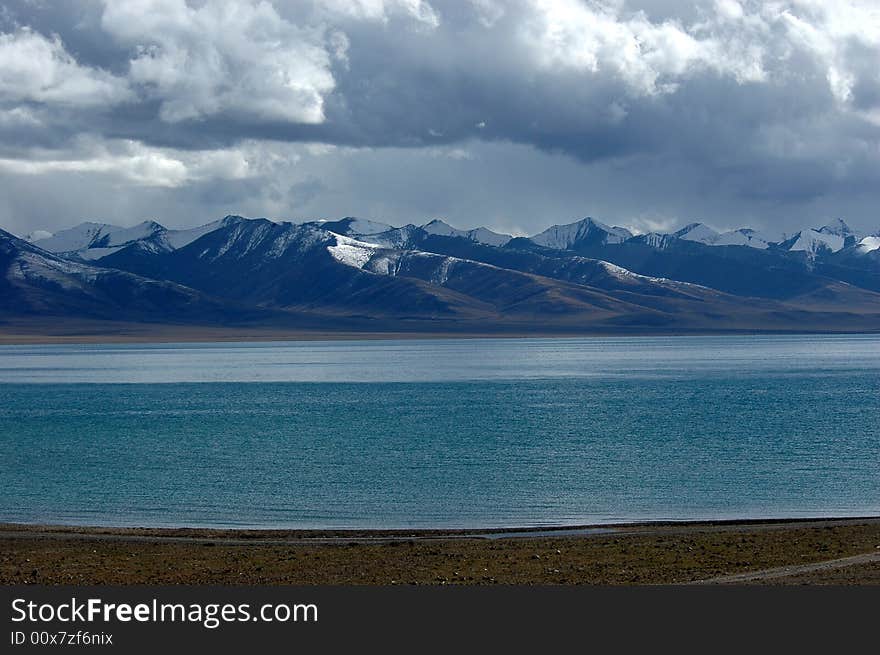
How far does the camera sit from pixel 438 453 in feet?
192

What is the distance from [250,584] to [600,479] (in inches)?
984

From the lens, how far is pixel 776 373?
137750 mm

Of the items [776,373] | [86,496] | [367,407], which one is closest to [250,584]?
[86,496]

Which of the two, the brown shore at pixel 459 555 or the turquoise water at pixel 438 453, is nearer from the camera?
the brown shore at pixel 459 555

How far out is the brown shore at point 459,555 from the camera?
26.0 metres

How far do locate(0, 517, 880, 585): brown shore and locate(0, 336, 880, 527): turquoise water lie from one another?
145 inches

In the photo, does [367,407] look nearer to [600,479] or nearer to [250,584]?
[600,479]

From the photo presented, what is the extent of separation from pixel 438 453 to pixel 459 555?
28289 millimetres

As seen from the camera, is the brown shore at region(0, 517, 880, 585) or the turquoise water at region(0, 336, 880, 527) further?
the turquoise water at region(0, 336, 880, 527)

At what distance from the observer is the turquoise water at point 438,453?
41.9 metres

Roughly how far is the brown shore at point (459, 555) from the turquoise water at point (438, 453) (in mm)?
3674

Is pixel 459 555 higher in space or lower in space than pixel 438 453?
higher

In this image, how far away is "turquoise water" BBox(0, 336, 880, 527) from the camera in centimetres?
4191

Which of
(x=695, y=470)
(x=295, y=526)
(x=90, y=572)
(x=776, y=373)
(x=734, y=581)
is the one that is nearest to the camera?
(x=734, y=581)
